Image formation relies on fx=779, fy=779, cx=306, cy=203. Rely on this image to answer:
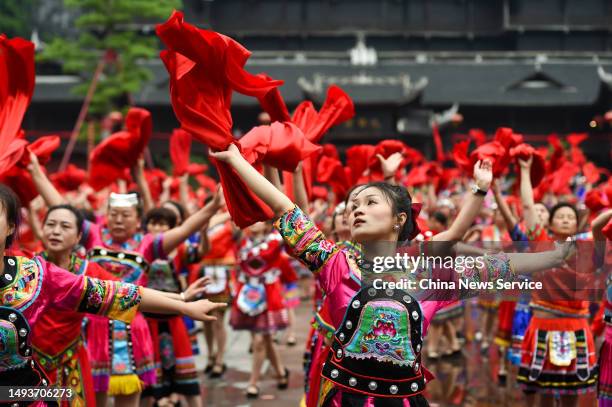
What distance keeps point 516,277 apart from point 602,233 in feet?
4.36

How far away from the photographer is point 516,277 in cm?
A: 312

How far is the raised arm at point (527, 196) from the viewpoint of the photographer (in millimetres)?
A: 4605

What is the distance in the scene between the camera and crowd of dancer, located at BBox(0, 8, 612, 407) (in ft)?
9.84

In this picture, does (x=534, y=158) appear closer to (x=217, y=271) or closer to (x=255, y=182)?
Answer: (x=255, y=182)

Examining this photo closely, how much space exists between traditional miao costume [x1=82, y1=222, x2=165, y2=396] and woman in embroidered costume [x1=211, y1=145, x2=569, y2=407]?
2073 millimetres

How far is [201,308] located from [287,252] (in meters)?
1.22

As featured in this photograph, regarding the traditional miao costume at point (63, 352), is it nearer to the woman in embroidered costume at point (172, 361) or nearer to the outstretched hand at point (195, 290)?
the outstretched hand at point (195, 290)

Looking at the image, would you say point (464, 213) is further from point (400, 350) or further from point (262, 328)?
point (262, 328)

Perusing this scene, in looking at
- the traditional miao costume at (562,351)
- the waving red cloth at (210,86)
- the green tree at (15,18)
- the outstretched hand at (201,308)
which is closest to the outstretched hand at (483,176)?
the waving red cloth at (210,86)

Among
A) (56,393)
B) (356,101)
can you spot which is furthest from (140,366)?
(356,101)

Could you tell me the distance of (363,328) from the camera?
9.89ft

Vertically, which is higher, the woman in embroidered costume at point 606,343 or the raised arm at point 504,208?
the raised arm at point 504,208

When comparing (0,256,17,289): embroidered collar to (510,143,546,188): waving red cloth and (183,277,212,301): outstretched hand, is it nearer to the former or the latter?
(183,277,212,301): outstretched hand

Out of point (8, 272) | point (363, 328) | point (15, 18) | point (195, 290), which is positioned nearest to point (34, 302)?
point (8, 272)
